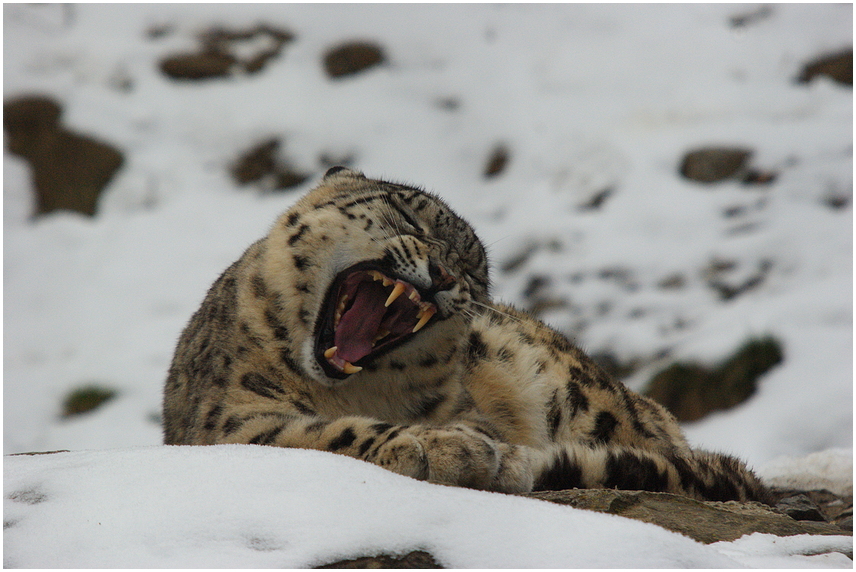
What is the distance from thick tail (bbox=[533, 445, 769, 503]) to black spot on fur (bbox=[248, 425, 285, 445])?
100 centimetres

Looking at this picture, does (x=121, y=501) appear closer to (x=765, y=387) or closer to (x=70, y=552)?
(x=70, y=552)

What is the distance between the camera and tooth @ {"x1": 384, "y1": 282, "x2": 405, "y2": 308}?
357 centimetres

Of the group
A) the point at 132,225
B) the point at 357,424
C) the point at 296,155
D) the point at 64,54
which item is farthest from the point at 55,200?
the point at 357,424

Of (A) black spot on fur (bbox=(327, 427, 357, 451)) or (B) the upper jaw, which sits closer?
(A) black spot on fur (bbox=(327, 427, 357, 451))

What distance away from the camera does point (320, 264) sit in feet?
12.4

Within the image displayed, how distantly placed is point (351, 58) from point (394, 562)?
10744 mm

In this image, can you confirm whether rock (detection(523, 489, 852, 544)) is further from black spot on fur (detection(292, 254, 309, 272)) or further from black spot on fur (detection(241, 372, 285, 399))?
black spot on fur (detection(292, 254, 309, 272))

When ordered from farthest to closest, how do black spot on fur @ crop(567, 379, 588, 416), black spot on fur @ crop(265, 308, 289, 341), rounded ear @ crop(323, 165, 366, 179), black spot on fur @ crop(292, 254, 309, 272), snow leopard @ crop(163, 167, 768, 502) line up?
rounded ear @ crop(323, 165, 366, 179) → black spot on fur @ crop(567, 379, 588, 416) → black spot on fur @ crop(292, 254, 309, 272) → black spot on fur @ crop(265, 308, 289, 341) → snow leopard @ crop(163, 167, 768, 502)

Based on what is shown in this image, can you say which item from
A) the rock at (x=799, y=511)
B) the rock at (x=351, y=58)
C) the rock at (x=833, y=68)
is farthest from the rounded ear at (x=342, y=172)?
the rock at (x=833, y=68)

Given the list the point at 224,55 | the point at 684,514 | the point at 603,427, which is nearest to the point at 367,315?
the point at 603,427

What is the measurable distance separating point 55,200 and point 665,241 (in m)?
7.77

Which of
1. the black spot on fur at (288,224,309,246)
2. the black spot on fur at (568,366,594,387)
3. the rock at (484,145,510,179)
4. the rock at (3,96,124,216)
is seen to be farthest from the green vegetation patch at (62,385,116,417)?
the black spot on fur at (568,366,594,387)

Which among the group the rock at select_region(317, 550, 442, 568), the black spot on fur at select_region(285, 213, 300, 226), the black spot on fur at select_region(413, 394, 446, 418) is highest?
the black spot on fur at select_region(285, 213, 300, 226)

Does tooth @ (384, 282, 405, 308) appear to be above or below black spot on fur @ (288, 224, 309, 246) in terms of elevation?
below
